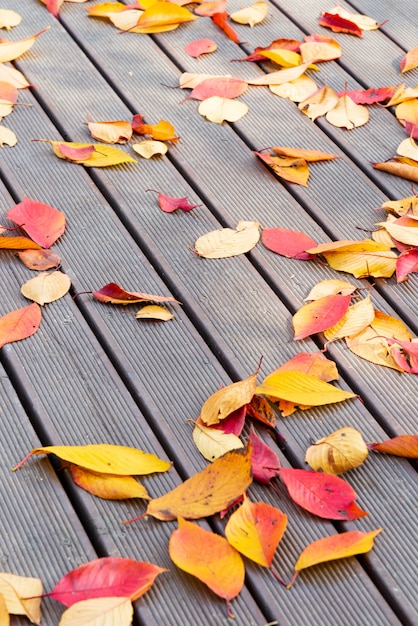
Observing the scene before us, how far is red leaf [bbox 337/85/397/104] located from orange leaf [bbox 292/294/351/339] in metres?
0.69

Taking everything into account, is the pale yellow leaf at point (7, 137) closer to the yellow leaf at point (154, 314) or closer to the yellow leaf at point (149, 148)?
the yellow leaf at point (149, 148)

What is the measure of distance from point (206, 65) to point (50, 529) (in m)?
1.29

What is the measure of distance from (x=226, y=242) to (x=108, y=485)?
580 millimetres

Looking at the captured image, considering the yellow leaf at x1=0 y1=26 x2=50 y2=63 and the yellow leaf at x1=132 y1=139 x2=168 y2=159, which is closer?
the yellow leaf at x1=132 y1=139 x2=168 y2=159

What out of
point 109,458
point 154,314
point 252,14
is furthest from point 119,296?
point 252,14

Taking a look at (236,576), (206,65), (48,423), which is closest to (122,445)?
(48,423)

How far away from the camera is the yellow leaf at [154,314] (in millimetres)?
1418

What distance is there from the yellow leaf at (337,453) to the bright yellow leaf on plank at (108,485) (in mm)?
249

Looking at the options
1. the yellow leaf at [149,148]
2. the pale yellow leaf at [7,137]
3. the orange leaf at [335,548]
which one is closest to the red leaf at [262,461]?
the orange leaf at [335,548]

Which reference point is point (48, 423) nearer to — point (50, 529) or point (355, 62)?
point (50, 529)

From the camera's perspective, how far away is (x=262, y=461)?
1.20 m

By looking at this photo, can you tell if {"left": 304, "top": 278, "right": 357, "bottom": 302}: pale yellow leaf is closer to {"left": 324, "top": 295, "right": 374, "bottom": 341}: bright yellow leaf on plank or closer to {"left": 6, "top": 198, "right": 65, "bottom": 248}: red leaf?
{"left": 324, "top": 295, "right": 374, "bottom": 341}: bright yellow leaf on plank

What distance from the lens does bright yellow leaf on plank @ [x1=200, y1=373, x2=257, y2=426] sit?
4.10ft

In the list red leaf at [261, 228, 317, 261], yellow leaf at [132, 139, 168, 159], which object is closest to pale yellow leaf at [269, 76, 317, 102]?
yellow leaf at [132, 139, 168, 159]
